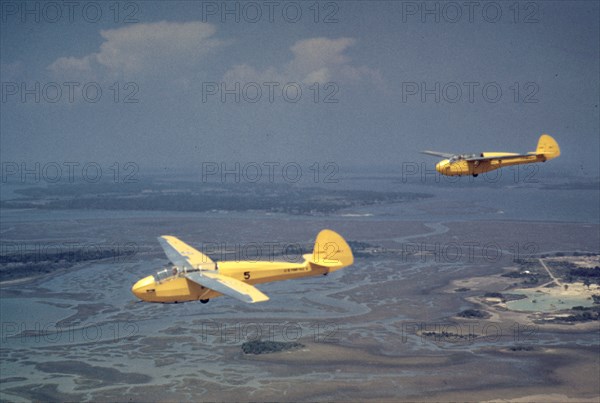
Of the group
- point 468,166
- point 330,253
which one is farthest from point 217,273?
point 468,166

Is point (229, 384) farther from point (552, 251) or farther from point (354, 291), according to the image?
point (552, 251)

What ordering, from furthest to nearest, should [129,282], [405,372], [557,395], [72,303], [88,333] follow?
1. [129,282]
2. [72,303]
3. [88,333]
4. [405,372]
5. [557,395]

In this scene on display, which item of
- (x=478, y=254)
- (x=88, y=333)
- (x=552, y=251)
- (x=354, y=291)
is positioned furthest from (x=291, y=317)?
(x=552, y=251)

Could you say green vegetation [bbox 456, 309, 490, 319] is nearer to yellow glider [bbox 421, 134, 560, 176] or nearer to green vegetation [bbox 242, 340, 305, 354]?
green vegetation [bbox 242, 340, 305, 354]

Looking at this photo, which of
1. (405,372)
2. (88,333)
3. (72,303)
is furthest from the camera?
(72,303)
